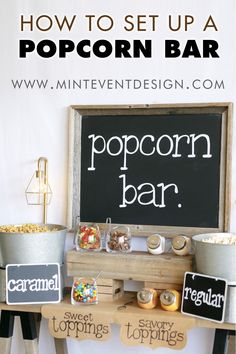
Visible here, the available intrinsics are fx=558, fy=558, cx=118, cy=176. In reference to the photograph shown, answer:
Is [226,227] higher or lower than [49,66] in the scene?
lower

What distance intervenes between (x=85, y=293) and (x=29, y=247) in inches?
11.5

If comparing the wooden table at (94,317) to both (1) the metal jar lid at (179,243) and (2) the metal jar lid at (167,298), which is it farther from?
(1) the metal jar lid at (179,243)

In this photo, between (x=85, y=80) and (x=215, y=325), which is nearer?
(x=215, y=325)

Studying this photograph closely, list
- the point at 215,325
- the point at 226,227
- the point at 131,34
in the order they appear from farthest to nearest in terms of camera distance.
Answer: the point at 131,34
the point at 226,227
the point at 215,325

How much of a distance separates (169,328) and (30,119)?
3.76 ft

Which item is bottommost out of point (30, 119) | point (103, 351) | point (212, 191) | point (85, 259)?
point (103, 351)

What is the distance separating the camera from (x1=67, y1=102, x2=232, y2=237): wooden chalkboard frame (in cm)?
233

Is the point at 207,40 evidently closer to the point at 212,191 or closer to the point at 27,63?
the point at 212,191

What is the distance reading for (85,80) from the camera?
99.3 inches

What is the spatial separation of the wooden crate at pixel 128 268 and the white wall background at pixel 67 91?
30 cm

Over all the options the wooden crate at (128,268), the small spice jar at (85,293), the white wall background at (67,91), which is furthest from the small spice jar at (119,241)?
the white wall background at (67,91)

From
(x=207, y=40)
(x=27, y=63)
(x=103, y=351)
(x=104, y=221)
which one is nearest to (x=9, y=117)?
(x=27, y=63)

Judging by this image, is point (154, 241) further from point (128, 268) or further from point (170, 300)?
point (170, 300)

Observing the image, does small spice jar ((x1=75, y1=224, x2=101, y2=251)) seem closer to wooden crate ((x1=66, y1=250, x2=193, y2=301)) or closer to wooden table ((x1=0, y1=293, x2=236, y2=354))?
wooden crate ((x1=66, y1=250, x2=193, y2=301))
